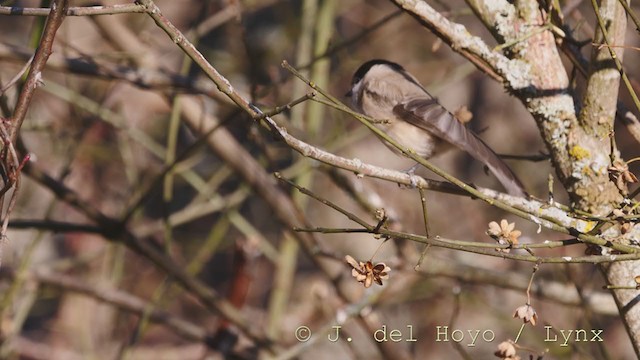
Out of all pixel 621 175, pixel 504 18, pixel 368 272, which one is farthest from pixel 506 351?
pixel 504 18

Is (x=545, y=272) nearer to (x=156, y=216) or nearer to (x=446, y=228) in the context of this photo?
(x=446, y=228)

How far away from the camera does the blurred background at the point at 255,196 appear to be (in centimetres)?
363

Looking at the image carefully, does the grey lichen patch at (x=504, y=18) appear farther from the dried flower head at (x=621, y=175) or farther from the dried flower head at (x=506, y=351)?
the dried flower head at (x=506, y=351)

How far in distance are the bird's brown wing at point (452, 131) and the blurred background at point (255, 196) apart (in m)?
0.38

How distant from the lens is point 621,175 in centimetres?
193

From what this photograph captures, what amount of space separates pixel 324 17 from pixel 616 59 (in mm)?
2700

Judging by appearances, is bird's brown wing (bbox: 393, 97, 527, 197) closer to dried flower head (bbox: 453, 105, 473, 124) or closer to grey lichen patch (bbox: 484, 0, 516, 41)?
dried flower head (bbox: 453, 105, 473, 124)

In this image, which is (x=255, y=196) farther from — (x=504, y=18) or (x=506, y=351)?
(x=506, y=351)

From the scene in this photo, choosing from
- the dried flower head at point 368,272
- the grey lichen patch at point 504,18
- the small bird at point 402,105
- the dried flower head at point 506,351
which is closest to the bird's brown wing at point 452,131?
the small bird at point 402,105

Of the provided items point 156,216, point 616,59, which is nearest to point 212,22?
point 616,59

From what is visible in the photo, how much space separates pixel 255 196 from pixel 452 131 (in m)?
3.48

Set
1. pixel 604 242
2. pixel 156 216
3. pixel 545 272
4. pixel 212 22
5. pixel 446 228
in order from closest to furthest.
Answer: pixel 604 242 < pixel 212 22 < pixel 545 272 < pixel 446 228 < pixel 156 216

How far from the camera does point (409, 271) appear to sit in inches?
145

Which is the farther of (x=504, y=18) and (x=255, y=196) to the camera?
(x=255, y=196)
